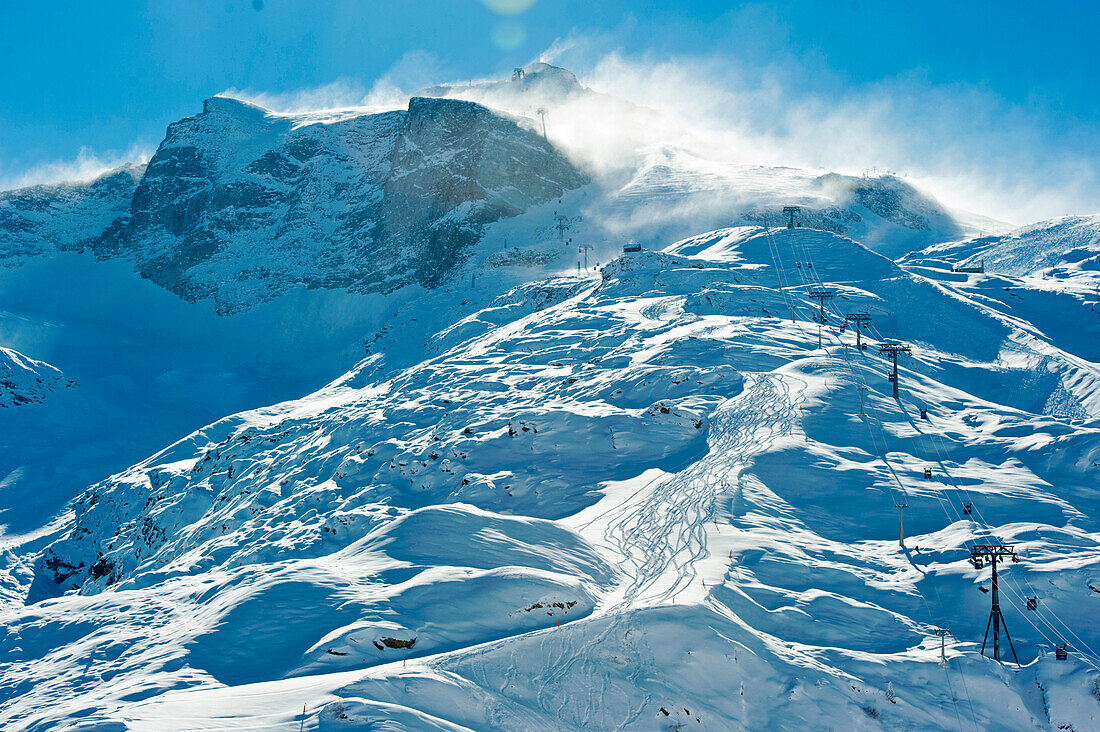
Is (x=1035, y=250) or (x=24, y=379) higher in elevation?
(x=24, y=379)

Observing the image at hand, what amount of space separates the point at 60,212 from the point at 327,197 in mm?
59719

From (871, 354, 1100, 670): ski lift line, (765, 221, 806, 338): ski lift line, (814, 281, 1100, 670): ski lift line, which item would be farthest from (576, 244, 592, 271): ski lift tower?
(814, 281, 1100, 670): ski lift line

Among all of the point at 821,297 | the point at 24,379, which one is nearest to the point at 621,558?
the point at 821,297

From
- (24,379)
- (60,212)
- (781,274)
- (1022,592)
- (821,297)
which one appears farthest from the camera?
(60,212)

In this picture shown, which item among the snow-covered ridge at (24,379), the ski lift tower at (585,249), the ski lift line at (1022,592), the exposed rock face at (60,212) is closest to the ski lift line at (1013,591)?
the ski lift line at (1022,592)

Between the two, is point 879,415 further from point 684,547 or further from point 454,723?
point 454,723

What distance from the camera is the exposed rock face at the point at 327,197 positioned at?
126 metres

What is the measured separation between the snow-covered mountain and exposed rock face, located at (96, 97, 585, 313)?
1123 centimetres

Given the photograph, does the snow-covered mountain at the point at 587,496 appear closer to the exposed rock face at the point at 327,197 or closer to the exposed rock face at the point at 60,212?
the exposed rock face at the point at 327,197

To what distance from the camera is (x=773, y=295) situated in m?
64.7

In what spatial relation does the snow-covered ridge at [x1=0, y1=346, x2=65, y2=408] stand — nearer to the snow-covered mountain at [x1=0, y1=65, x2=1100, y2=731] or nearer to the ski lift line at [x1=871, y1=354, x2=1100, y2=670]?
the snow-covered mountain at [x1=0, y1=65, x2=1100, y2=731]

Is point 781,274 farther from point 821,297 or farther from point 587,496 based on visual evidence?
point 587,496

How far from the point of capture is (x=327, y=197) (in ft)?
491

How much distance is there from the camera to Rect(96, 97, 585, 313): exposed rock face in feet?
412
